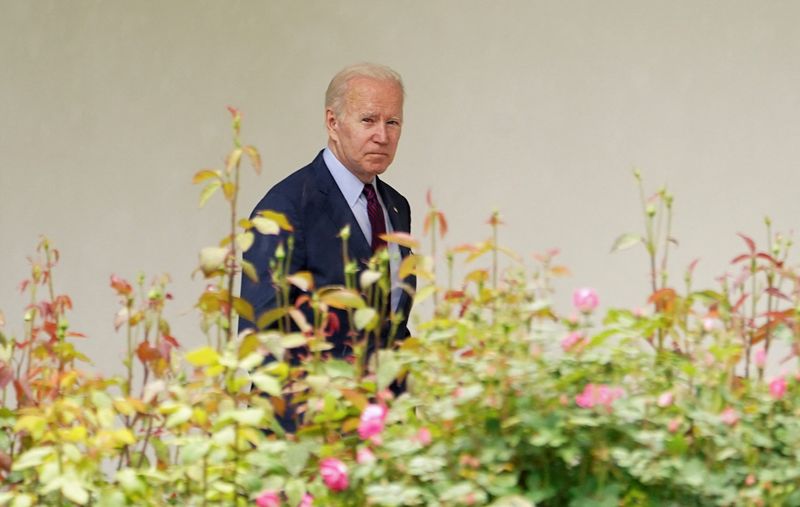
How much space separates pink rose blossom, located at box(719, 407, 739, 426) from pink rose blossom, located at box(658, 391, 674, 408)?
0.19 ft

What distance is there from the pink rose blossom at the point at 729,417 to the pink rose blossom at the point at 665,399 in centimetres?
6

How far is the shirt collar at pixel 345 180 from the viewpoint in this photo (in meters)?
3.27

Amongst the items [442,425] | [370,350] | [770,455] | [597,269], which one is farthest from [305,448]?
[597,269]

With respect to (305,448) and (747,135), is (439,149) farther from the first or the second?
(305,448)

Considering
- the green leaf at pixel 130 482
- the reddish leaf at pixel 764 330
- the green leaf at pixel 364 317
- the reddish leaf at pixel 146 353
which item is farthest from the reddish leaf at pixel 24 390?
the reddish leaf at pixel 764 330

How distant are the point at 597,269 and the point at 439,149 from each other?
769mm

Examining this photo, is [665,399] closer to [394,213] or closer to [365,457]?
[365,457]

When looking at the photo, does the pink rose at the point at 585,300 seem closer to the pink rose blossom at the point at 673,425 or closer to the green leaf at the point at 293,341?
the pink rose blossom at the point at 673,425

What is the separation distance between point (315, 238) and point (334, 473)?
1512 mm

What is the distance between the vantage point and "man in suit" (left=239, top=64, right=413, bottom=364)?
3.07 meters

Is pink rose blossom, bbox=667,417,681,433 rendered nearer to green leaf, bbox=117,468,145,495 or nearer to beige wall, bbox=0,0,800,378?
green leaf, bbox=117,468,145,495

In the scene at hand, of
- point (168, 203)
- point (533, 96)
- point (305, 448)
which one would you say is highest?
point (533, 96)

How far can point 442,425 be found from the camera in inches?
65.3

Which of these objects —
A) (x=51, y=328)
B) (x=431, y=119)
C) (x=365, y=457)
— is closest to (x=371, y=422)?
(x=365, y=457)
